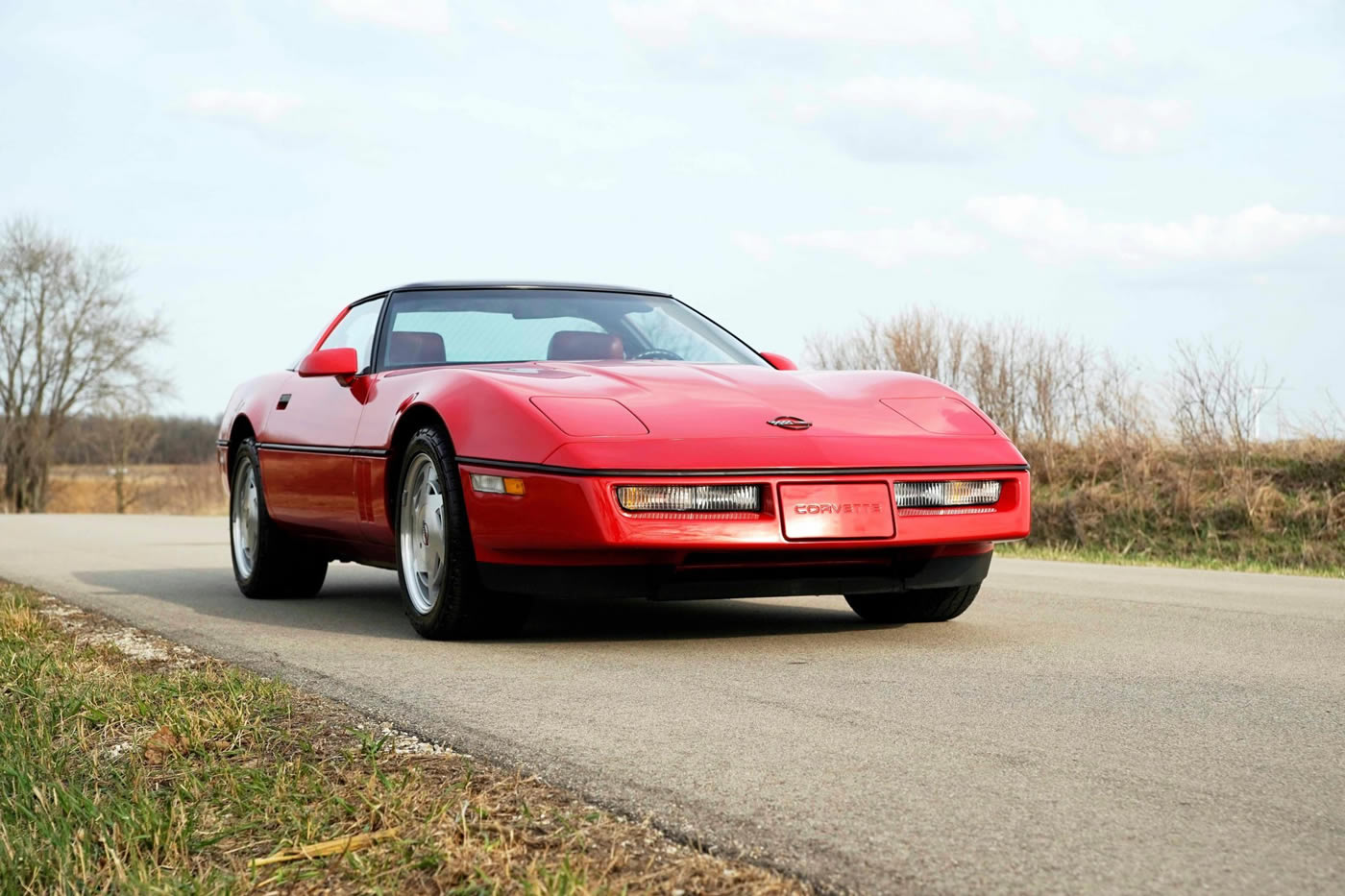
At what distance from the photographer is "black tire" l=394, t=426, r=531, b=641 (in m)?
5.28

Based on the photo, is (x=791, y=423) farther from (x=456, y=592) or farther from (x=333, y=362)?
(x=333, y=362)

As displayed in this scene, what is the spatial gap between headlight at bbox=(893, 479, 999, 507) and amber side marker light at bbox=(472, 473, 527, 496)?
123 centimetres

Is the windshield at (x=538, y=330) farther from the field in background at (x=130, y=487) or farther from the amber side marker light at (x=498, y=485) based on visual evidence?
the field in background at (x=130, y=487)

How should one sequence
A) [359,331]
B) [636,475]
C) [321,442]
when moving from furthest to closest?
[359,331] → [321,442] → [636,475]

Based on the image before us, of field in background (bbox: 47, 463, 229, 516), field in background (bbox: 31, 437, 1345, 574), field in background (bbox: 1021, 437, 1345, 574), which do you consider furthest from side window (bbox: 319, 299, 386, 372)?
field in background (bbox: 47, 463, 229, 516)

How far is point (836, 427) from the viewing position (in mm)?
5203

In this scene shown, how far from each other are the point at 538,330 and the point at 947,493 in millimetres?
2022

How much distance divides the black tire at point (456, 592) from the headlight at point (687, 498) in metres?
0.69

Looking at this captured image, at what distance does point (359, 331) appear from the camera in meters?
7.00

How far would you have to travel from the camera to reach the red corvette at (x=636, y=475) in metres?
4.92

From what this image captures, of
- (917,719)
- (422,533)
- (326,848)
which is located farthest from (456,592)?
(326,848)

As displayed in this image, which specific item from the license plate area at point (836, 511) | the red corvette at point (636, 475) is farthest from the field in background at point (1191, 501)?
the license plate area at point (836, 511)

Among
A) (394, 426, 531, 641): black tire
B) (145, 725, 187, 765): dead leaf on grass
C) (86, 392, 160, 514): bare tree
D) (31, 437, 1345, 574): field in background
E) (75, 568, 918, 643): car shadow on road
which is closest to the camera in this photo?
(145, 725, 187, 765): dead leaf on grass

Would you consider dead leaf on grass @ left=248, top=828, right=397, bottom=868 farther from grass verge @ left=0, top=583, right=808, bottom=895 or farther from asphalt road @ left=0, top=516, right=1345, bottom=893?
asphalt road @ left=0, top=516, right=1345, bottom=893
